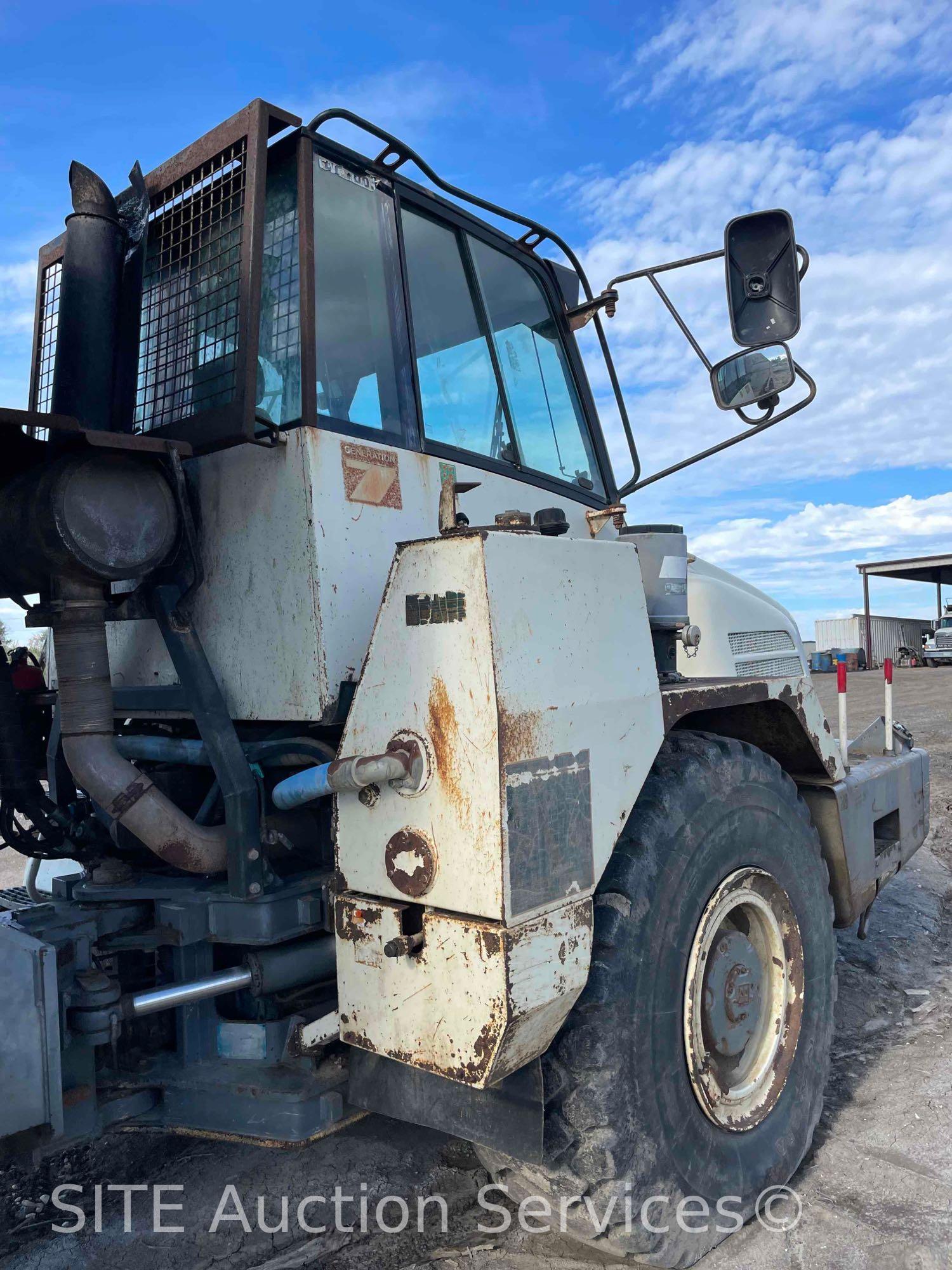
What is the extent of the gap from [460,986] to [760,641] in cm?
261

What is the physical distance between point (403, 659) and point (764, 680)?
141 cm

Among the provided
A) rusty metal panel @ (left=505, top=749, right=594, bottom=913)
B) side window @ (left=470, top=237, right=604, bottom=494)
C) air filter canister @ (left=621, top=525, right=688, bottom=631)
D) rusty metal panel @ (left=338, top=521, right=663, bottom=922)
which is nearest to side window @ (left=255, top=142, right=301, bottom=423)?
rusty metal panel @ (left=338, top=521, right=663, bottom=922)

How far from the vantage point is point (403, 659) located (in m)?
2.04

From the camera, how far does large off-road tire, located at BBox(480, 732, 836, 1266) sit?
2154 millimetres

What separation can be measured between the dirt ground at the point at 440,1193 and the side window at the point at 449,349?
2145 millimetres

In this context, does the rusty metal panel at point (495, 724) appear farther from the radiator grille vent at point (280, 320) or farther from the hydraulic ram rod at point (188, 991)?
the radiator grille vent at point (280, 320)

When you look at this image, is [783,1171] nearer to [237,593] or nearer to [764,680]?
[764,680]

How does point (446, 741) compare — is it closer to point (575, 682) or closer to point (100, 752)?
point (575, 682)

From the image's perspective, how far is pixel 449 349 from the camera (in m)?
2.89

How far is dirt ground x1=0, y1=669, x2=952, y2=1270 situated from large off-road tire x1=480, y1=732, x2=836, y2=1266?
130mm

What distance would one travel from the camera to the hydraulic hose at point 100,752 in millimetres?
2260

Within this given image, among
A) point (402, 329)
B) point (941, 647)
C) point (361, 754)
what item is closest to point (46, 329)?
point (402, 329)

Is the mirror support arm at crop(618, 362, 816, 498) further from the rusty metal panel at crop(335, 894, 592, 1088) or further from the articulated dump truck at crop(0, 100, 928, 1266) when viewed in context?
the rusty metal panel at crop(335, 894, 592, 1088)

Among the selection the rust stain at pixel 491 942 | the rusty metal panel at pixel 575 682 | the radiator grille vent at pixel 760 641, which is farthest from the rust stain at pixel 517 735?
the radiator grille vent at pixel 760 641
